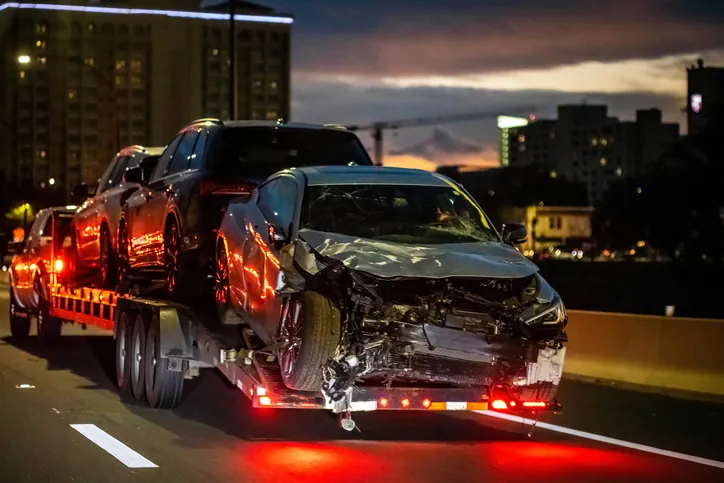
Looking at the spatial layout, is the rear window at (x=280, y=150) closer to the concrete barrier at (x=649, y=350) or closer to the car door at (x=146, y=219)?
the car door at (x=146, y=219)

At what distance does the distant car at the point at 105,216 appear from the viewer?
15531 millimetres

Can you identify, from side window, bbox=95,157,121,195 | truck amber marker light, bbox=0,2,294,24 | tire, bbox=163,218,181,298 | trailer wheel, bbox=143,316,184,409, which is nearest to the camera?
trailer wheel, bbox=143,316,184,409

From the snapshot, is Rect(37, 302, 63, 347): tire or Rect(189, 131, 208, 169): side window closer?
Rect(189, 131, 208, 169): side window

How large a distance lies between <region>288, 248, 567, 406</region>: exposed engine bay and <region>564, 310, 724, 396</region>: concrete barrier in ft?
15.8

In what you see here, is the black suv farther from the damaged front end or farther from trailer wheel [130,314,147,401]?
the damaged front end

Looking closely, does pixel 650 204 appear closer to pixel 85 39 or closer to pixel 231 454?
pixel 85 39

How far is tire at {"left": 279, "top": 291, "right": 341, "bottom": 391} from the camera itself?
927cm

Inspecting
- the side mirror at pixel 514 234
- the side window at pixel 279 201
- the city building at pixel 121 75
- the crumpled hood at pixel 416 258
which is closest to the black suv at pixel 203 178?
the side window at pixel 279 201

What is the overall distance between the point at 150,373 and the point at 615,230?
351ft

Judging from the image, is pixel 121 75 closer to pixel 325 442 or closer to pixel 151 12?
pixel 151 12

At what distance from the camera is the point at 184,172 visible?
13.0 meters

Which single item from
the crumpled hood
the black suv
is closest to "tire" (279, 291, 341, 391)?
the crumpled hood

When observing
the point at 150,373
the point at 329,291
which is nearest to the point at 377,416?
the point at 150,373

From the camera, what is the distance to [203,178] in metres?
12.3
